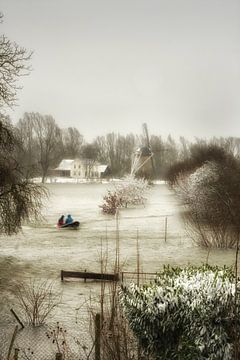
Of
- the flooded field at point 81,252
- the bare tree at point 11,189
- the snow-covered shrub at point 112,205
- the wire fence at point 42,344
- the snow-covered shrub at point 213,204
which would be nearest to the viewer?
the wire fence at point 42,344

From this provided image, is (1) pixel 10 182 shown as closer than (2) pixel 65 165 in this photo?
Yes

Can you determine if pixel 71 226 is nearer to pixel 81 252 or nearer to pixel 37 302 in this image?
pixel 81 252

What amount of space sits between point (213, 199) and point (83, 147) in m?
96.5

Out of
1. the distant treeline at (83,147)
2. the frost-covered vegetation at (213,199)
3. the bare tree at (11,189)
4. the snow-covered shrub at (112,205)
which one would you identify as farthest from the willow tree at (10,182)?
the distant treeline at (83,147)

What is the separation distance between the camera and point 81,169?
118188 millimetres

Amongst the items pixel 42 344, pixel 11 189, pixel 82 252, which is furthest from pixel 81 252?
pixel 42 344

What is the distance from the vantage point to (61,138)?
124 m

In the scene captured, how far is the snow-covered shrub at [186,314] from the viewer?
24.9 ft

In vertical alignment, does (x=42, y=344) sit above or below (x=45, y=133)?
below

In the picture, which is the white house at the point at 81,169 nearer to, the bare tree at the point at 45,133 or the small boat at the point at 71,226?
the bare tree at the point at 45,133

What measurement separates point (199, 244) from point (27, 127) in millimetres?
94487

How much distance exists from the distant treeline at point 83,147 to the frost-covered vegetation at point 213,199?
52181 millimetres

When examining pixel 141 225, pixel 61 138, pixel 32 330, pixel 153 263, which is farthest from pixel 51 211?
pixel 61 138

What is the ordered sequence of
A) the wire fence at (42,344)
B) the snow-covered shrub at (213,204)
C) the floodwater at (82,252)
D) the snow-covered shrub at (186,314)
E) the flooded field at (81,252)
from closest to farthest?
the snow-covered shrub at (186,314), the wire fence at (42,344), the flooded field at (81,252), the floodwater at (82,252), the snow-covered shrub at (213,204)
